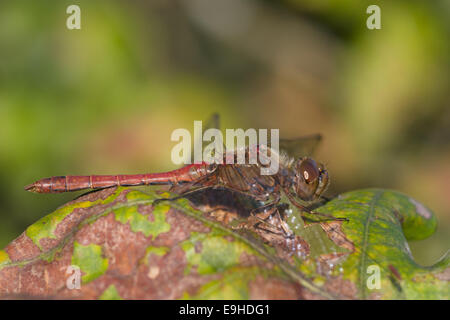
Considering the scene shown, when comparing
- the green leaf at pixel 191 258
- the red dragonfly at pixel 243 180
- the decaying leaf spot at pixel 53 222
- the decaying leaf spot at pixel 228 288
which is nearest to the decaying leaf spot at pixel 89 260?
the green leaf at pixel 191 258

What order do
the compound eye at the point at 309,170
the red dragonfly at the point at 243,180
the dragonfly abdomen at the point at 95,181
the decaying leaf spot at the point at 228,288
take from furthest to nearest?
the dragonfly abdomen at the point at 95,181 → the compound eye at the point at 309,170 → the red dragonfly at the point at 243,180 → the decaying leaf spot at the point at 228,288

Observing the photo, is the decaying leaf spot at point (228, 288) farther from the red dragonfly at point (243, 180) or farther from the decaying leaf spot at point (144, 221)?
the red dragonfly at point (243, 180)

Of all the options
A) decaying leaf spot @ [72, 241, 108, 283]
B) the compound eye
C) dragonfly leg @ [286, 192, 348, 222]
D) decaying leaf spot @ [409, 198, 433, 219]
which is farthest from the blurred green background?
decaying leaf spot @ [72, 241, 108, 283]

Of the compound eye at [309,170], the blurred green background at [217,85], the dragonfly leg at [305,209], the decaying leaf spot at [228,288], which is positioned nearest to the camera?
the decaying leaf spot at [228,288]

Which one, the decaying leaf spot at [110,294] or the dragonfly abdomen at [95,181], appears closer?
the decaying leaf spot at [110,294]

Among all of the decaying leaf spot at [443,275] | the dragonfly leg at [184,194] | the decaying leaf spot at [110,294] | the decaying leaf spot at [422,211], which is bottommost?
the decaying leaf spot at [110,294]

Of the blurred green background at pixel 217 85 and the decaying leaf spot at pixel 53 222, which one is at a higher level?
the blurred green background at pixel 217 85

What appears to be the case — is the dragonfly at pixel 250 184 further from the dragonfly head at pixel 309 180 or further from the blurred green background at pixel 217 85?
the blurred green background at pixel 217 85

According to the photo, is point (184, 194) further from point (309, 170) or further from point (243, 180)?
point (309, 170)

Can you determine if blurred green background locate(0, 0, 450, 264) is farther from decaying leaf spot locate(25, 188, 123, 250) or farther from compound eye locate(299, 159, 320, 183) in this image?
decaying leaf spot locate(25, 188, 123, 250)
